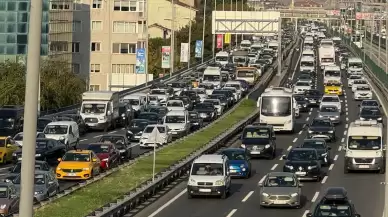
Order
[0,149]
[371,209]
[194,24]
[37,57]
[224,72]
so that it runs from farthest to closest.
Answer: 1. [194,24]
2. [224,72]
3. [0,149]
4. [371,209]
5. [37,57]

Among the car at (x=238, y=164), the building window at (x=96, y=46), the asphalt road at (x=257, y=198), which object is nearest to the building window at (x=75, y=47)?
the building window at (x=96, y=46)

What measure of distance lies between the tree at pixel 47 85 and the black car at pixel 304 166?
43395 millimetres

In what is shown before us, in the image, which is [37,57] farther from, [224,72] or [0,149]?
[224,72]

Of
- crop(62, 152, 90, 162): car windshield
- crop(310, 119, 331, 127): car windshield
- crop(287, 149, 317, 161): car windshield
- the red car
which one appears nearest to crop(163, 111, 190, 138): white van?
crop(310, 119, 331, 127): car windshield

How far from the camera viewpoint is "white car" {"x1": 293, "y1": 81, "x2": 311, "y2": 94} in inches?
→ 3693

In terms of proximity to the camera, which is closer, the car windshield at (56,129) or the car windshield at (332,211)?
the car windshield at (332,211)

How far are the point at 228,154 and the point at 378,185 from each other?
6696 mm

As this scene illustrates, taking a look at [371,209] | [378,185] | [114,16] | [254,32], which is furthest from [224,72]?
[371,209]

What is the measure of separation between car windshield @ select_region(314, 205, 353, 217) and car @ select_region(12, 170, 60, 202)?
971cm

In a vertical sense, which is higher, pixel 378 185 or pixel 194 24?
pixel 194 24

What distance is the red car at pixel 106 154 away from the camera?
1919 inches

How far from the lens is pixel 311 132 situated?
206 feet

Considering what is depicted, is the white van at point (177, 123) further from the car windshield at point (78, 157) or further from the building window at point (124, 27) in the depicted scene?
the building window at point (124, 27)

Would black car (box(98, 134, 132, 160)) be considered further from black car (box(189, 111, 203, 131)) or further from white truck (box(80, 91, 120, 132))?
black car (box(189, 111, 203, 131))
